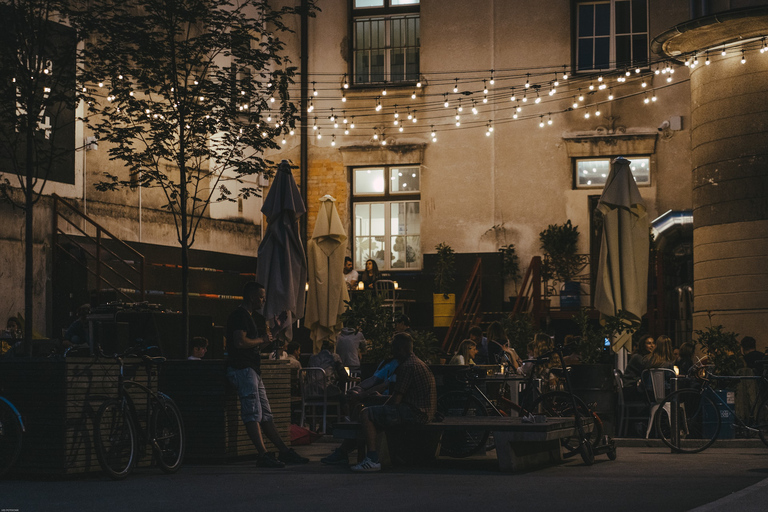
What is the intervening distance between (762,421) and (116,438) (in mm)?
6068

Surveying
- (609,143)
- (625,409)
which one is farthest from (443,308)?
(625,409)

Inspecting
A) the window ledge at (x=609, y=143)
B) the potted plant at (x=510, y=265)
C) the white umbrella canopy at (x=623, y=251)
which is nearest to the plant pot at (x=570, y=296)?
the potted plant at (x=510, y=265)

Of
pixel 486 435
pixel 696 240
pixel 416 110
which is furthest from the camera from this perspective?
pixel 416 110

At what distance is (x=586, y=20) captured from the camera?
69.6 ft

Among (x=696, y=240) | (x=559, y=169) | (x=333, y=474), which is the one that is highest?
(x=559, y=169)

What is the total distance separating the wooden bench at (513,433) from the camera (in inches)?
350

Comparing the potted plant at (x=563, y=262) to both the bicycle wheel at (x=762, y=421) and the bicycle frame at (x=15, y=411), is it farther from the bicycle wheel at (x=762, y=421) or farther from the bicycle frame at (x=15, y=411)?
the bicycle frame at (x=15, y=411)

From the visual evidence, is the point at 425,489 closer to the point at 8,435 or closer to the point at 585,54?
the point at 8,435

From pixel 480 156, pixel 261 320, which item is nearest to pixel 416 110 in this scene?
pixel 480 156

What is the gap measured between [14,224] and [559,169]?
9790 mm

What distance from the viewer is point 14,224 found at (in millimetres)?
16312

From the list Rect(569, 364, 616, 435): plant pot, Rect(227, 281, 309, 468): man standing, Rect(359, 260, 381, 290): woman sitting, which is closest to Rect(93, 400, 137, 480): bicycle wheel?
Rect(227, 281, 309, 468): man standing

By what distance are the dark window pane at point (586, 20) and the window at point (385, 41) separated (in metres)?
3.14

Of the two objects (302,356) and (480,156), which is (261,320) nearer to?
(302,356)
